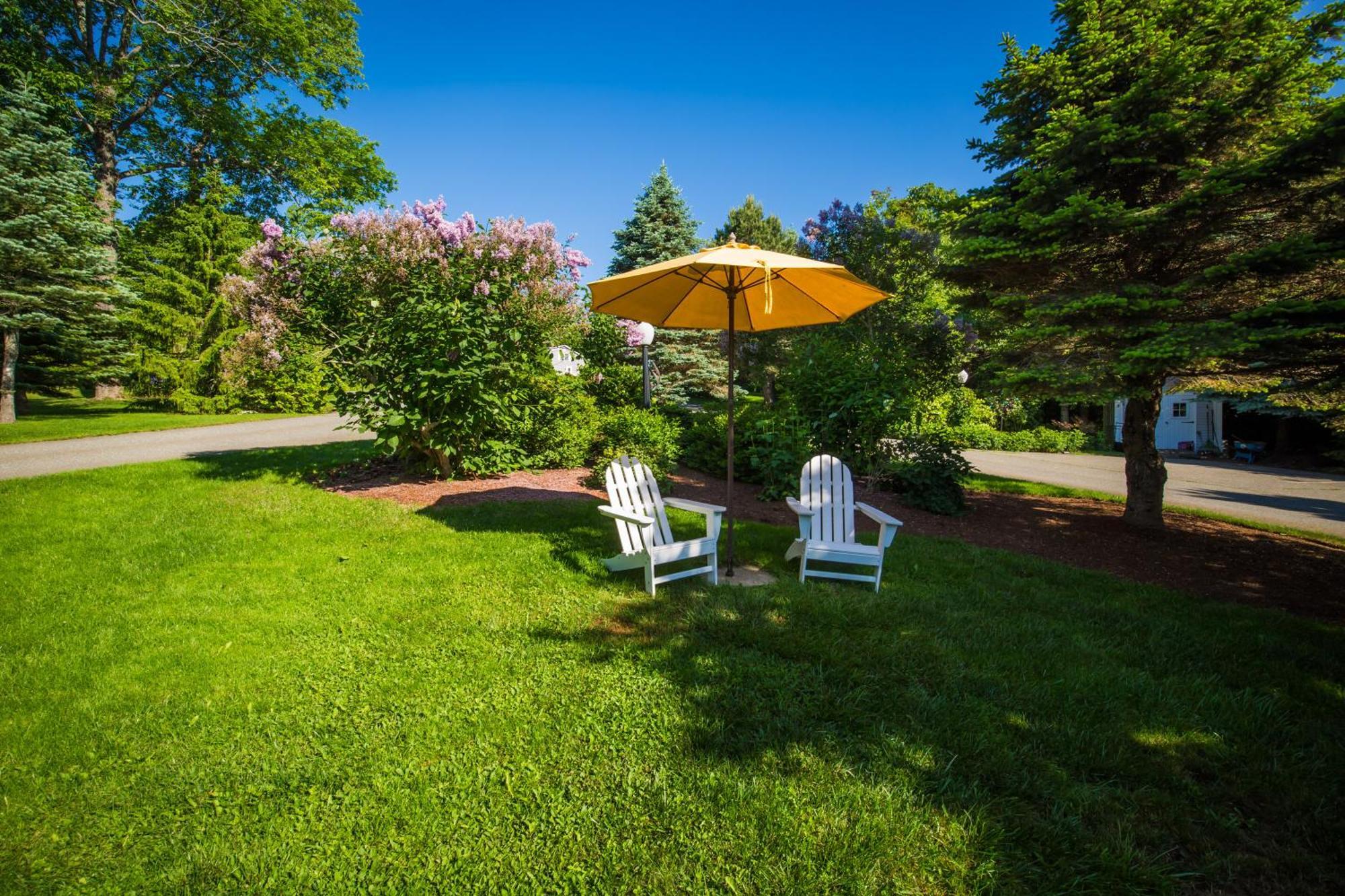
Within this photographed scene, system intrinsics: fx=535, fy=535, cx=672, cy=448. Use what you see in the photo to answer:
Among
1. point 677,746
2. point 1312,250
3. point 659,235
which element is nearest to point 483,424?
point 677,746

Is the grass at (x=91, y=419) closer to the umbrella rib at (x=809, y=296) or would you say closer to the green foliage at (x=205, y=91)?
the green foliage at (x=205, y=91)

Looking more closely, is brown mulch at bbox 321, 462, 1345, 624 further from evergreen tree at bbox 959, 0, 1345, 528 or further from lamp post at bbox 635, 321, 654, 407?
lamp post at bbox 635, 321, 654, 407

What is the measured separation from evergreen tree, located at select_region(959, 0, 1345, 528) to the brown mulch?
1015 millimetres

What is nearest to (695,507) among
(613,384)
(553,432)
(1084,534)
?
(553,432)

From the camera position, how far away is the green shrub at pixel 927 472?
6953 millimetres

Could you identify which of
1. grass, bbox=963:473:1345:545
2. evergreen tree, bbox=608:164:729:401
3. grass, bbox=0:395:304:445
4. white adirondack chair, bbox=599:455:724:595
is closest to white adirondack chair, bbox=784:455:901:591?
white adirondack chair, bbox=599:455:724:595

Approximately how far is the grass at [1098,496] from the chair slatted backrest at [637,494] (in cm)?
497

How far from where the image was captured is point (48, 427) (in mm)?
10969

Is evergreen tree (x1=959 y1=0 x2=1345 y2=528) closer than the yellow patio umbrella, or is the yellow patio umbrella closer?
the yellow patio umbrella

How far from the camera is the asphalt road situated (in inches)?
295

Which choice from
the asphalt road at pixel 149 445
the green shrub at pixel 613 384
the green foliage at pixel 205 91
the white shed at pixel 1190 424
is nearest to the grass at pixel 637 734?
the asphalt road at pixel 149 445

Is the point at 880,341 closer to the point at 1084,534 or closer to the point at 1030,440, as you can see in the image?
the point at 1084,534

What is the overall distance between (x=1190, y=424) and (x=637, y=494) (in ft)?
77.2

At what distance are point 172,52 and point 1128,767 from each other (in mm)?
26588
